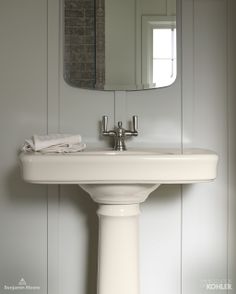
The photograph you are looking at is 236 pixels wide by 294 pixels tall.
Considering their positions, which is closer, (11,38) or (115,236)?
(115,236)

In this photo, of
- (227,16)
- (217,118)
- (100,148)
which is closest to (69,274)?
(100,148)

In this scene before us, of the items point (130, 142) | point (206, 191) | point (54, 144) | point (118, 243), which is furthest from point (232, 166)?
point (54, 144)

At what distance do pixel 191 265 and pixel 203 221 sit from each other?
7.7 inches

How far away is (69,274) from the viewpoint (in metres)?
1.91

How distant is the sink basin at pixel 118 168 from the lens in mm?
1422

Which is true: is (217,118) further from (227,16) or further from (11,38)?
(11,38)

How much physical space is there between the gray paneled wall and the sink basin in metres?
0.47

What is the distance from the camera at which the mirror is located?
1.88 meters

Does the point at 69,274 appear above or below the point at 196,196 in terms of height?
below

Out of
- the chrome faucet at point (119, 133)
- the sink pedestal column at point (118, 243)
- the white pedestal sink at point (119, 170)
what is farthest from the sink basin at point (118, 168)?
the chrome faucet at point (119, 133)

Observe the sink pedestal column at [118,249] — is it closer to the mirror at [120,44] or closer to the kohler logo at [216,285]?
the kohler logo at [216,285]

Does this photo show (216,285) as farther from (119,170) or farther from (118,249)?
(119,170)

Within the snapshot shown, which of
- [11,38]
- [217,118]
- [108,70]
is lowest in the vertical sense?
[217,118]

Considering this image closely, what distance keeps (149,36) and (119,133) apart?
17.4 inches
